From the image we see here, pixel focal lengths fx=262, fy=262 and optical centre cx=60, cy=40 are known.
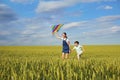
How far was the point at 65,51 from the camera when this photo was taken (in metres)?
16.6

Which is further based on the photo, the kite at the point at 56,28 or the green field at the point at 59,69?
the kite at the point at 56,28

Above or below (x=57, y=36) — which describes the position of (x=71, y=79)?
below

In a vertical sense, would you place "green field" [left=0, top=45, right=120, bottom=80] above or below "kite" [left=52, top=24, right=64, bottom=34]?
below

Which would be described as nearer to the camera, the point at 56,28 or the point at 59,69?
the point at 59,69

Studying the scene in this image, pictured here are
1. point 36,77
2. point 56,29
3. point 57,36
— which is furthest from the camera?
point 57,36

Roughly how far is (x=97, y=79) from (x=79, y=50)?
34.0 feet

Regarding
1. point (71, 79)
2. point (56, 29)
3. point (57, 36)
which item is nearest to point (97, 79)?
point (71, 79)

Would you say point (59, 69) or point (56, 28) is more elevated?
point (56, 28)

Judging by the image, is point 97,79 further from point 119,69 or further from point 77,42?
point 77,42

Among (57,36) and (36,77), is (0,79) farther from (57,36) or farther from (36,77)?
(57,36)

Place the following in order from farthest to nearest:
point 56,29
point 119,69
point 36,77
→ point 56,29 → point 119,69 → point 36,77

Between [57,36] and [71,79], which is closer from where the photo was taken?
[71,79]

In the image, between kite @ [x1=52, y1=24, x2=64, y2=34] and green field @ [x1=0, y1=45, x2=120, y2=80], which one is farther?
kite @ [x1=52, y1=24, x2=64, y2=34]

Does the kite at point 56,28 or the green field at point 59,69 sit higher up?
the kite at point 56,28
